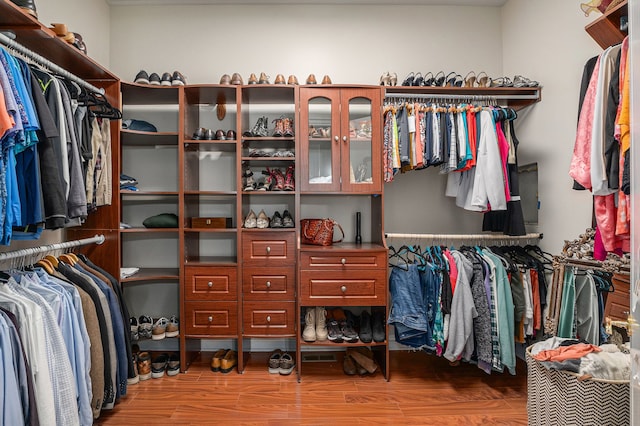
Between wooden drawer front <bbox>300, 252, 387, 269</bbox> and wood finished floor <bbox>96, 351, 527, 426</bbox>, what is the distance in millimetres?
794

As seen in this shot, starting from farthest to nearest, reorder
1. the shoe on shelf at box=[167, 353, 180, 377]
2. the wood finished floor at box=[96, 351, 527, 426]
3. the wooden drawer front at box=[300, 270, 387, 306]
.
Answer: the shoe on shelf at box=[167, 353, 180, 377] < the wooden drawer front at box=[300, 270, 387, 306] < the wood finished floor at box=[96, 351, 527, 426]

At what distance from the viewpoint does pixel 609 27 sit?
56.0 inches

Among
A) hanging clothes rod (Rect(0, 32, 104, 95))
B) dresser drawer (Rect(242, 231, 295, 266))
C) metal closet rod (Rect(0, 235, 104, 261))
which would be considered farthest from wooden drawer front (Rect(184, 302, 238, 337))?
hanging clothes rod (Rect(0, 32, 104, 95))

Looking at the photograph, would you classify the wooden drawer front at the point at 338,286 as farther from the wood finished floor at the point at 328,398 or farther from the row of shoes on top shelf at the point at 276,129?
the row of shoes on top shelf at the point at 276,129

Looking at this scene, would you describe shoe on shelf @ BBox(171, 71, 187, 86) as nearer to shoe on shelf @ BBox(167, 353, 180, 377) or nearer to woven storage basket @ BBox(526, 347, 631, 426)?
shoe on shelf @ BBox(167, 353, 180, 377)

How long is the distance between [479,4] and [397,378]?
3.09m

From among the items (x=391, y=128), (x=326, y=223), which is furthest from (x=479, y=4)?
(x=326, y=223)

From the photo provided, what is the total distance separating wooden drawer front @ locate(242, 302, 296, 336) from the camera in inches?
106

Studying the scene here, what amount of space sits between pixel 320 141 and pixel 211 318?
59.0 inches

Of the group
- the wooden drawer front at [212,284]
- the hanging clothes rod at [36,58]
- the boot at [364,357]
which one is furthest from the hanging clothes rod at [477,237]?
the hanging clothes rod at [36,58]

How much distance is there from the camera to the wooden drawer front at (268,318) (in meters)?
2.69

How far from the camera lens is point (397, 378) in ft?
8.56

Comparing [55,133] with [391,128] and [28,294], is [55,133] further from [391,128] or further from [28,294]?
[391,128]

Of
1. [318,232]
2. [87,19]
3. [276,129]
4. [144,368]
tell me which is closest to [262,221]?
[318,232]
